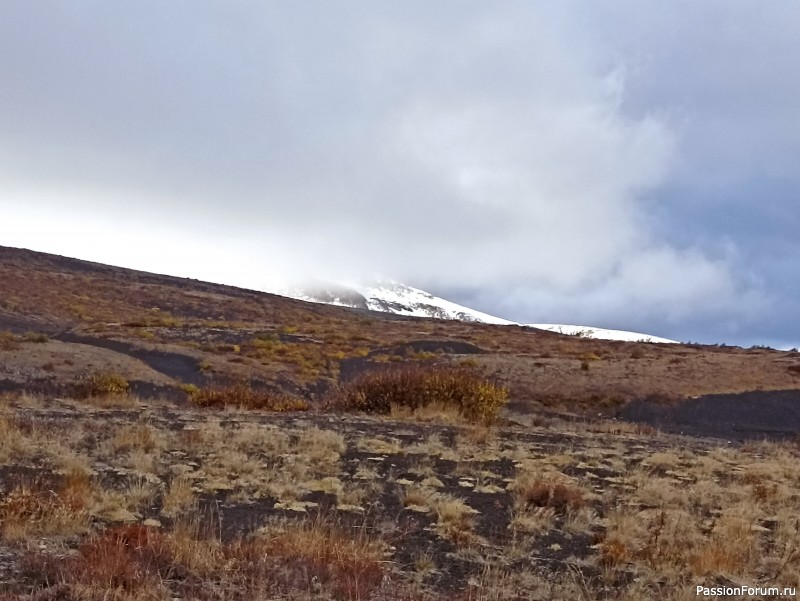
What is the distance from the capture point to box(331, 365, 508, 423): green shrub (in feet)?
55.8

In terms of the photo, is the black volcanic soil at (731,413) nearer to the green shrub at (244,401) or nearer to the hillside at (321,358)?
the hillside at (321,358)

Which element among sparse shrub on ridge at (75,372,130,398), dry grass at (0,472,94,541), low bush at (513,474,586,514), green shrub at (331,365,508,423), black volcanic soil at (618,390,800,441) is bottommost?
dry grass at (0,472,94,541)

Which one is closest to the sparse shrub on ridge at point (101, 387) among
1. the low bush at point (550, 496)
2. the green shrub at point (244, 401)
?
the green shrub at point (244, 401)

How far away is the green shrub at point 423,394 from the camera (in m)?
17.0

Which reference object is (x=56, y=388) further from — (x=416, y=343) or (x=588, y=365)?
(x=416, y=343)

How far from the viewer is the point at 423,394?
672 inches

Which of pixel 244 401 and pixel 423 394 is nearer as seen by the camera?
pixel 423 394

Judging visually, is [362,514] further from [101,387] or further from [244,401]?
[101,387]

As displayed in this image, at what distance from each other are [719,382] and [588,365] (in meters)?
5.44

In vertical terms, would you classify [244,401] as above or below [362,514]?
above

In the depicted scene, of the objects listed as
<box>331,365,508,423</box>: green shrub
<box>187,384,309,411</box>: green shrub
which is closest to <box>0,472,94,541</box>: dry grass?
<box>187,384,309,411</box>: green shrub

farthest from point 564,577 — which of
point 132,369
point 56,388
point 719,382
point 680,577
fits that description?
point 719,382

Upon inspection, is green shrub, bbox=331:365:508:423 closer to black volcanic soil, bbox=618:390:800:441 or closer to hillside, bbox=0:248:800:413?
black volcanic soil, bbox=618:390:800:441

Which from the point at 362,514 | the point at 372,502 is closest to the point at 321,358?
the point at 372,502
